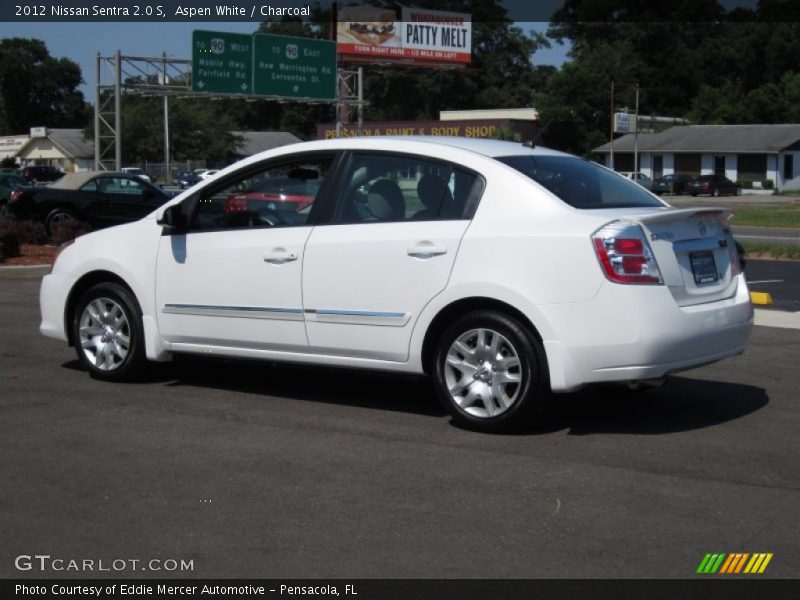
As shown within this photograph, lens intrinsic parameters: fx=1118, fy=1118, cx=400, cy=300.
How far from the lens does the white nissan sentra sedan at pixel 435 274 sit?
251 inches

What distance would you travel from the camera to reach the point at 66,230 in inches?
824

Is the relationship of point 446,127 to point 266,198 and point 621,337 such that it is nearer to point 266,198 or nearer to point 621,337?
point 266,198

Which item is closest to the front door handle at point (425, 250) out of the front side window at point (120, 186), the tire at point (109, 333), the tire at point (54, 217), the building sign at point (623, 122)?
the tire at point (109, 333)

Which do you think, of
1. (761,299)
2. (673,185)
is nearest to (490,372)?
(761,299)

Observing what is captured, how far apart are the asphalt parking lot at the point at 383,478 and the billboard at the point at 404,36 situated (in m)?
50.8

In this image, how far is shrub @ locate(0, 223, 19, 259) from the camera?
1828cm

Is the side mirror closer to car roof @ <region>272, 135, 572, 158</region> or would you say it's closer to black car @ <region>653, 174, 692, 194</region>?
car roof @ <region>272, 135, 572, 158</region>

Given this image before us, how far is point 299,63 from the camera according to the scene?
144ft

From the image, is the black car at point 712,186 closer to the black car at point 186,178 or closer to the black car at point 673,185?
the black car at point 673,185

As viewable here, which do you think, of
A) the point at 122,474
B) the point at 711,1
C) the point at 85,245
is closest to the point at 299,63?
the point at 85,245

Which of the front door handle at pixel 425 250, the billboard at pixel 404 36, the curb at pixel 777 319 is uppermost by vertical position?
the billboard at pixel 404 36

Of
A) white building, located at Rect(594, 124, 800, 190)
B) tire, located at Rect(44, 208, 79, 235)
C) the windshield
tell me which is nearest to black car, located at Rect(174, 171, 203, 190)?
white building, located at Rect(594, 124, 800, 190)

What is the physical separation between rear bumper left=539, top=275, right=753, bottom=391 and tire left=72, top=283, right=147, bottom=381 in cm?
317
